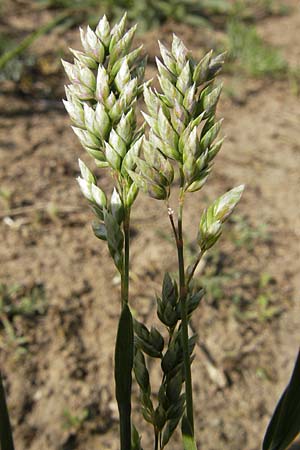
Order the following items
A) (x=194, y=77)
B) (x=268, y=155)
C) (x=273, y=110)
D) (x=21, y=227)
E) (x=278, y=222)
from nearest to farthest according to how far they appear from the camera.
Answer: (x=194, y=77)
(x=21, y=227)
(x=278, y=222)
(x=268, y=155)
(x=273, y=110)

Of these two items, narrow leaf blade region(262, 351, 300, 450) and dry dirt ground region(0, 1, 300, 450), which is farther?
dry dirt ground region(0, 1, 300, 450)

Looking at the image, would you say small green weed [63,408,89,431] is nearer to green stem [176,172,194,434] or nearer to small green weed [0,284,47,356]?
small green weed [0,284,47,356]

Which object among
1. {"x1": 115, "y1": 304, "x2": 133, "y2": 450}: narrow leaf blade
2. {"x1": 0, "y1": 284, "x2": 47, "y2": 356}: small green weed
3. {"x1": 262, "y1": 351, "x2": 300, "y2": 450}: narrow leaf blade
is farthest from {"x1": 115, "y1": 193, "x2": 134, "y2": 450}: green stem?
{"x1": 0, "y1": 284, "x2": 47, "y2": 356}: small green weed

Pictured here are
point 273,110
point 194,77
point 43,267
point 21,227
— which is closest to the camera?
point 194,77

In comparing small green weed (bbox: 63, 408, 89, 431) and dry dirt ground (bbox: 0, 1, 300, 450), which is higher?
dry dirt ground (bbox: 0, 1, 300, 450)

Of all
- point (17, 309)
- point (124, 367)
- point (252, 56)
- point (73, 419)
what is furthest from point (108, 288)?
point (252, 56)

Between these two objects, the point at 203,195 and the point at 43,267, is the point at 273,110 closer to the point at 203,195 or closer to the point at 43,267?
Answer: the point at 203,195

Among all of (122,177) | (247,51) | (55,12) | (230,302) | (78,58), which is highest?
(55,12)

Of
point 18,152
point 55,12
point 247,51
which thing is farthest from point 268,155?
point 55,12

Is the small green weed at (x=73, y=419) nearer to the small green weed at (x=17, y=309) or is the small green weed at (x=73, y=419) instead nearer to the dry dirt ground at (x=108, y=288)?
the dry dirt ground at (x=108, y=288)
